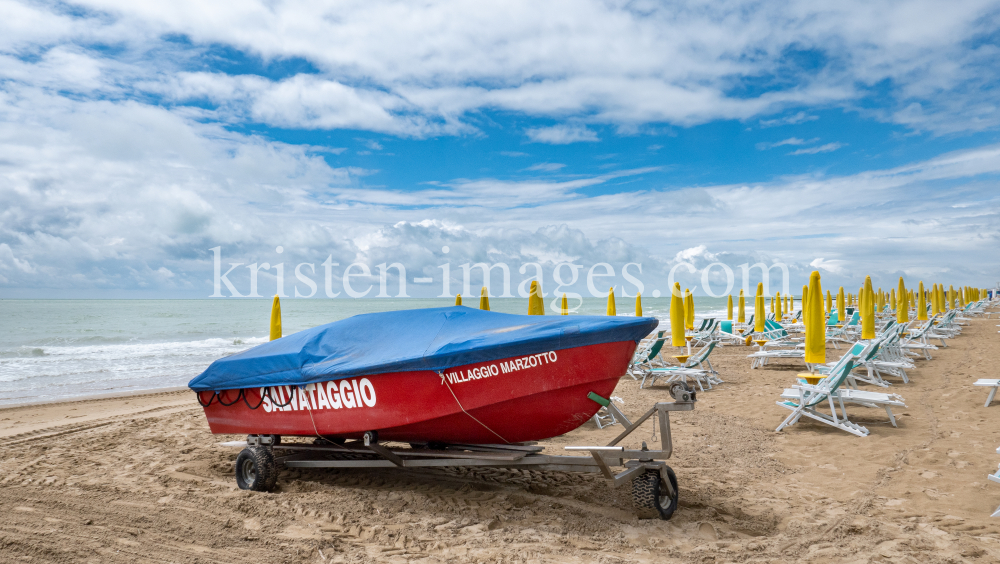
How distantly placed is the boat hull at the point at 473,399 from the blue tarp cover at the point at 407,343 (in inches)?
3.6

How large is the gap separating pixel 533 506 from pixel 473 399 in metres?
0.98

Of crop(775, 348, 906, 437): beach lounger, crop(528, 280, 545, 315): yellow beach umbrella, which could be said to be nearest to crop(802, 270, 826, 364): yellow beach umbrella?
crop(775, 348, 906, 437): beach lounger

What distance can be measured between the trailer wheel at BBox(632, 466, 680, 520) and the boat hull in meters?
0.62

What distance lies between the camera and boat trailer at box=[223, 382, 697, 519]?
13.1ft

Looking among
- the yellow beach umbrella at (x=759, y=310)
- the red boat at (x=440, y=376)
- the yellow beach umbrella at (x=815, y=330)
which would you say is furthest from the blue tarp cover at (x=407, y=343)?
the yellow beach umbrella at (x=759, y=310)

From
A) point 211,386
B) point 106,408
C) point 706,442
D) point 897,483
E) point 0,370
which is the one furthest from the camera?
point 0,370

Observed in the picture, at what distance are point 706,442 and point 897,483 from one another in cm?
187

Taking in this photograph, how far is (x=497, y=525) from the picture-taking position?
403cm

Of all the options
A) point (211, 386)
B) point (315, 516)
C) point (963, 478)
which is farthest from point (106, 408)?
point (963, 478)

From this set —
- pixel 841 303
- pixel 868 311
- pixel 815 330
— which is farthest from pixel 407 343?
pixel 841 303

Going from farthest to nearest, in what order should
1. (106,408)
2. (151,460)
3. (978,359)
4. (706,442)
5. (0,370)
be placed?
(0,370) < (978,359) < (106,408) < (706,442) < (151,460)

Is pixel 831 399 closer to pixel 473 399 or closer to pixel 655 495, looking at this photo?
pixel 655 495

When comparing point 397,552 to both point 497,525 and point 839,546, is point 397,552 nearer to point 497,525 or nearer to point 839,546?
point 497,525

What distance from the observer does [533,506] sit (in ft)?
14.4
